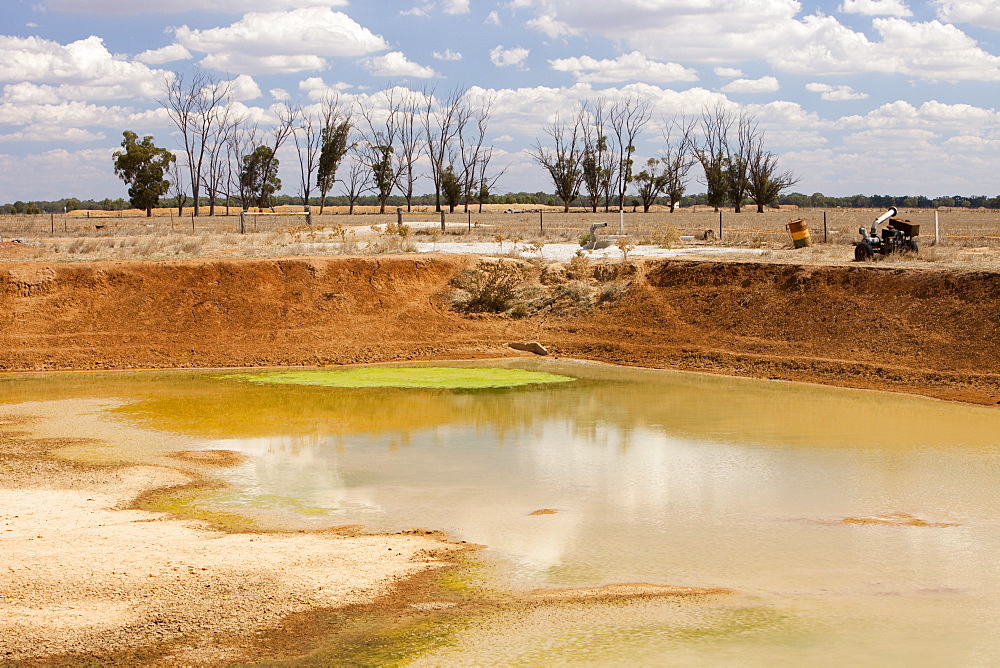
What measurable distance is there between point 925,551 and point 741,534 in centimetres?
171

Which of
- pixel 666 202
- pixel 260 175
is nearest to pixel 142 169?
pixel 260 175

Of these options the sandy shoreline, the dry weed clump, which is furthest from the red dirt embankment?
the sandy shoreline

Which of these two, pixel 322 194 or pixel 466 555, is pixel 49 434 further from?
pixel 322 194

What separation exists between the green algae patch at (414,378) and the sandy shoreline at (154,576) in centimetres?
938

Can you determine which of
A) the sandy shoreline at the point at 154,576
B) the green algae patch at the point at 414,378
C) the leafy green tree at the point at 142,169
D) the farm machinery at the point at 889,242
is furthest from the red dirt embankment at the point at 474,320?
the leafy green tree at the point at 142,169

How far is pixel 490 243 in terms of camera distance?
37531mm

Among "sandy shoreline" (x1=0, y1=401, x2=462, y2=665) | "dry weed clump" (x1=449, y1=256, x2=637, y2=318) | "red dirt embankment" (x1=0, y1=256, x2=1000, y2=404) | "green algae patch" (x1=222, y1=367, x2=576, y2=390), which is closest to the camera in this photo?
"sandy shoreline" (x1=0, y1=401, x2=462, y2=665)

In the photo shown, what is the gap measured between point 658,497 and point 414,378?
35.3 feet

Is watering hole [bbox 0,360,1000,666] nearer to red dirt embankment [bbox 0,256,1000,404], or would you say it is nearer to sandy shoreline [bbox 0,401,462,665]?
sandy shoreline [bbox 0,401,462,665]

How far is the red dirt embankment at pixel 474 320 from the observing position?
21.7 metres

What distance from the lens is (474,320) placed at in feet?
90.3

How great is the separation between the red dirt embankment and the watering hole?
2371mm

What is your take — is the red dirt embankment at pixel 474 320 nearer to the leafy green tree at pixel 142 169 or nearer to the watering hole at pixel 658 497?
the watering hole at pixel 658 497

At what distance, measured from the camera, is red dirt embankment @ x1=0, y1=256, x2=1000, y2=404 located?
2167 centimetres
